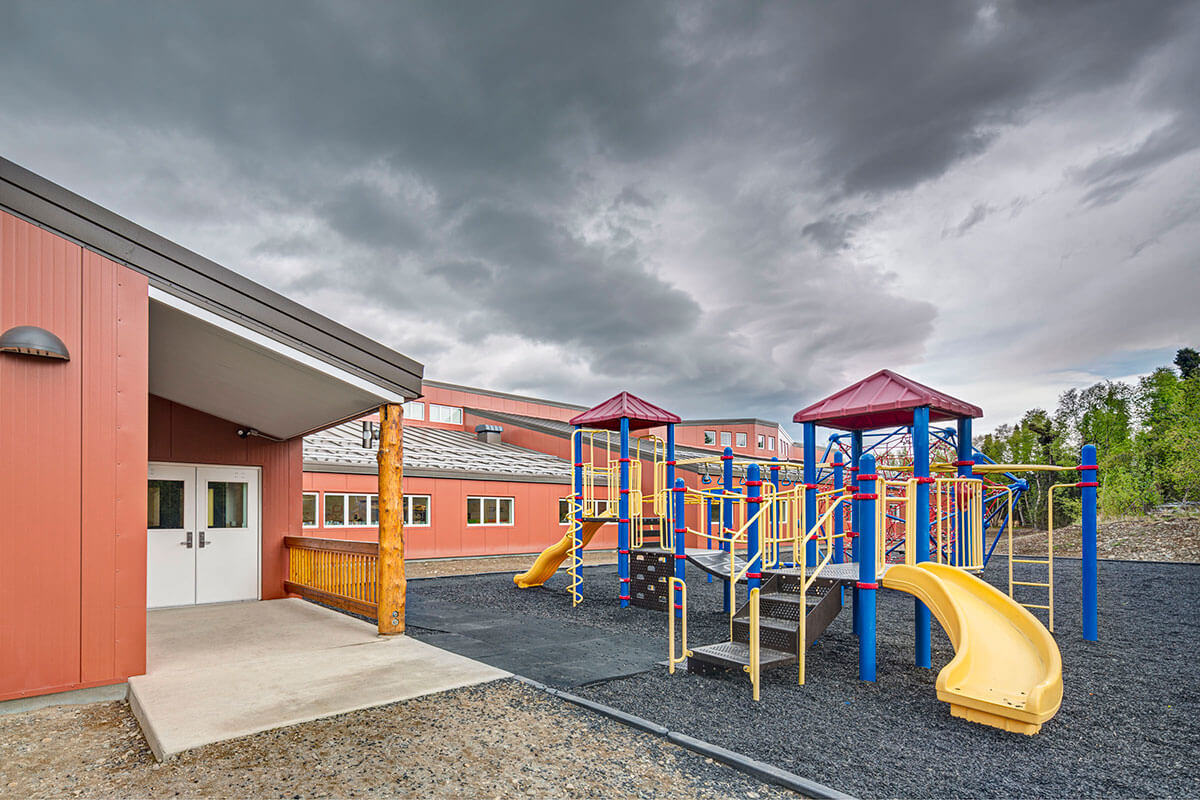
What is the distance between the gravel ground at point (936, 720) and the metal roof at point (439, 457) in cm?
971

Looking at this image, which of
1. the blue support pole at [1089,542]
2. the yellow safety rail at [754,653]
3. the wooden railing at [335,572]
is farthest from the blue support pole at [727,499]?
the wooden railing at [335,572]

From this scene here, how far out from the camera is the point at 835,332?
58.9 feet

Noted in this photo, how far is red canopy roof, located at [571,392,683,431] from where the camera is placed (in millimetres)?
11703

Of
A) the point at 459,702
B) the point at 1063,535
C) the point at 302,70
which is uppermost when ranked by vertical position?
the point at 302,70

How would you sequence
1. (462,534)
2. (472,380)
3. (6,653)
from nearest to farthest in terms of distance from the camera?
(6,653) → (462,534) → (472,380)

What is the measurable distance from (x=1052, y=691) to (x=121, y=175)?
15009 millimetres

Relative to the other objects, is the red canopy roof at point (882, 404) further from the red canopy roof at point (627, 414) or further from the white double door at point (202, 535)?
the white double door at point (202, 535)

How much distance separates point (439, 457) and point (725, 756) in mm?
16290

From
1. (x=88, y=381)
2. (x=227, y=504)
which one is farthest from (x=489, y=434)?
(x=88, y=381)

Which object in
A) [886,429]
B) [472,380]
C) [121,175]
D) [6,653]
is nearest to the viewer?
[6,653]

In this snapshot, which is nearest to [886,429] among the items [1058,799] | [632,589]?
[632,589]

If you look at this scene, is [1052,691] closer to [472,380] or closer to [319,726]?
[319,726]

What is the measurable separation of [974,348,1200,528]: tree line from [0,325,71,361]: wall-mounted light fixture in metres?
26.3

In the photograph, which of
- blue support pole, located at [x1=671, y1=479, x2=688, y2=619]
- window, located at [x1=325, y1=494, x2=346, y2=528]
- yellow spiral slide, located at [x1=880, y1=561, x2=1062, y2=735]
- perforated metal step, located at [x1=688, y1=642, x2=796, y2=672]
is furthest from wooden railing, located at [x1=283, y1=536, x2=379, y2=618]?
yellow spiral slide, located at [x1=880, y1=561, x2=1062, y2=735]
